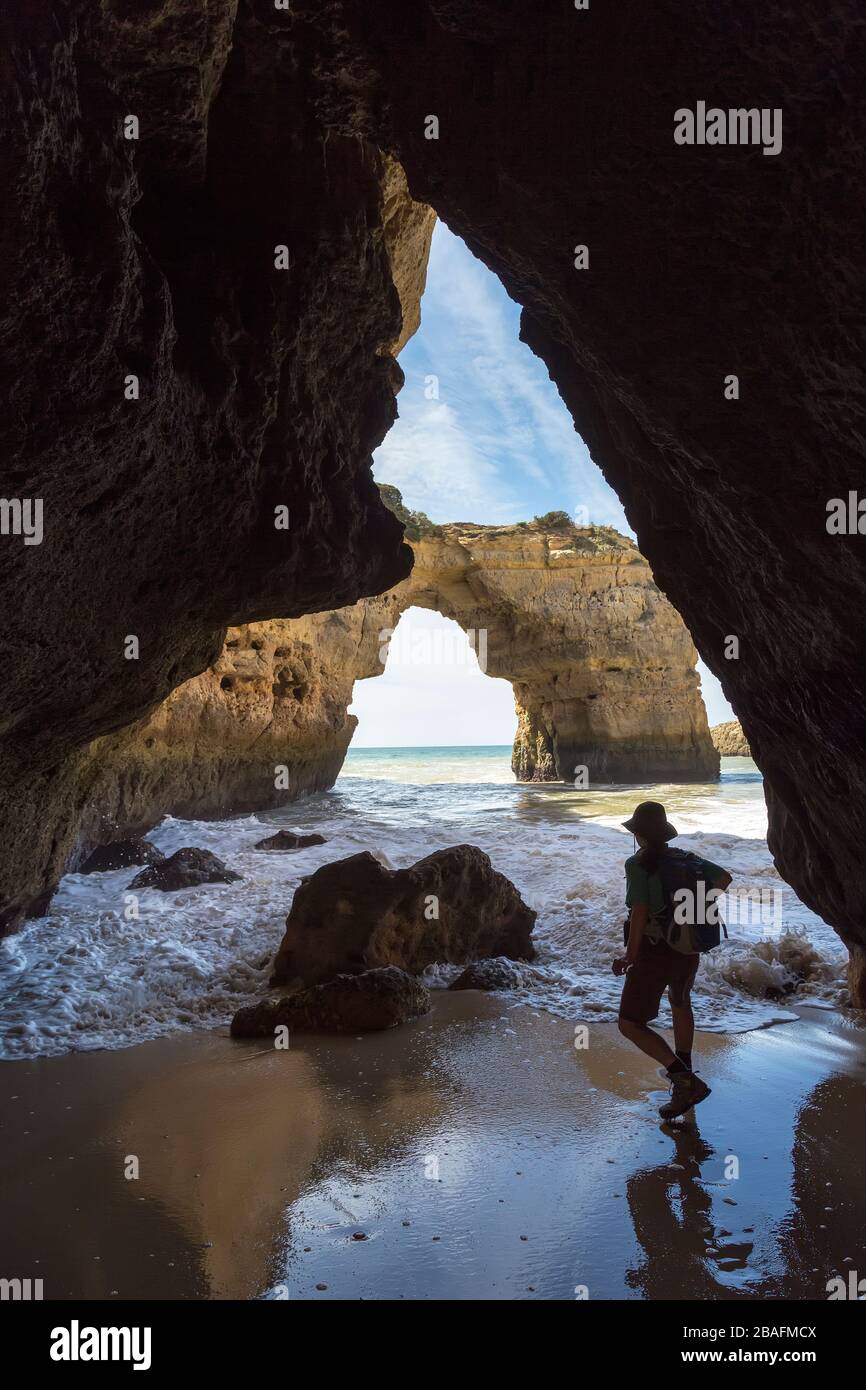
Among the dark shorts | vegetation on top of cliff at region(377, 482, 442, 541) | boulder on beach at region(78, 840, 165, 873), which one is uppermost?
vegetation on top of cliff at region(377, 482, 442, 541)

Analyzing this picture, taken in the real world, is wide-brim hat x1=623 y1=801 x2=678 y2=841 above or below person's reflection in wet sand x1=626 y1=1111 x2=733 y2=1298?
above

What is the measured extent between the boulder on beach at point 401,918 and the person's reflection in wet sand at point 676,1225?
9.73 ft

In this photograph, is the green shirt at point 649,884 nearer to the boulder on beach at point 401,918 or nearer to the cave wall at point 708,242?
the cave wall at point 708,242

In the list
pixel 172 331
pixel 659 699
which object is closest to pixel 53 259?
pixel 172 331

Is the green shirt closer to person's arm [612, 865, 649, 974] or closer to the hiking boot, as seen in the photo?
person's arm [612, 865, 649, 974]

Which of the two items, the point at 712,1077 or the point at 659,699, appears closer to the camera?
the point at 712,1077

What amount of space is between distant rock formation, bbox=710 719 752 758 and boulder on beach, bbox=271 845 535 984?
38.4 metres

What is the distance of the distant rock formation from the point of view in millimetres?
43259

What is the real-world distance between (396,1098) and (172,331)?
3.89 meters

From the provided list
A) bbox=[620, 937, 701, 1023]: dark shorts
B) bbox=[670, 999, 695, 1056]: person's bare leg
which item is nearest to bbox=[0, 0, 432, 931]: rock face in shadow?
bbox=[620, 937, 701, 1023]: dark shorts

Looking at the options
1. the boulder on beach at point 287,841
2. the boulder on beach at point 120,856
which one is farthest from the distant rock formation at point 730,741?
the boulder on beach at point 120,856

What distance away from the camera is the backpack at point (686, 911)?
3676mm
